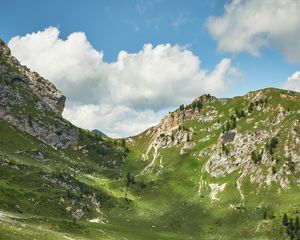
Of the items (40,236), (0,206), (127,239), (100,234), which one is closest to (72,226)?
(100,234)

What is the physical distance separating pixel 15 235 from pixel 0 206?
10467 centimetres

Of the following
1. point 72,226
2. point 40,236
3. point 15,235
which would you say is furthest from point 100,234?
point 15,235

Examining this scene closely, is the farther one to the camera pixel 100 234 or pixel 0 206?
pixel 0 206

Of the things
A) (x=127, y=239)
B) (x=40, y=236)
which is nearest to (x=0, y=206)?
(x=127, y=239)

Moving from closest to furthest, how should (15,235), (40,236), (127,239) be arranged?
(15,235)
(40,236)
(127,239)

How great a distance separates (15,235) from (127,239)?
95.6m

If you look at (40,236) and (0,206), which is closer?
(40,236)

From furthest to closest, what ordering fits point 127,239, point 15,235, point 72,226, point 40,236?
1. point 127,239
2. point 72,226
3. point 40,236
4. point 15,235

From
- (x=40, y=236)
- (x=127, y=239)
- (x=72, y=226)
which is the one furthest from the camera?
(x=127, y=239)

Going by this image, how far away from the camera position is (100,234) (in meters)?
180

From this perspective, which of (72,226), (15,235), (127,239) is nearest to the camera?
(15,235)

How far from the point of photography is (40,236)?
366 feet

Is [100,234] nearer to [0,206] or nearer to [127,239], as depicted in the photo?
[127,239]

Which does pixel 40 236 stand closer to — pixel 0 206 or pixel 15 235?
pixel 15 235
